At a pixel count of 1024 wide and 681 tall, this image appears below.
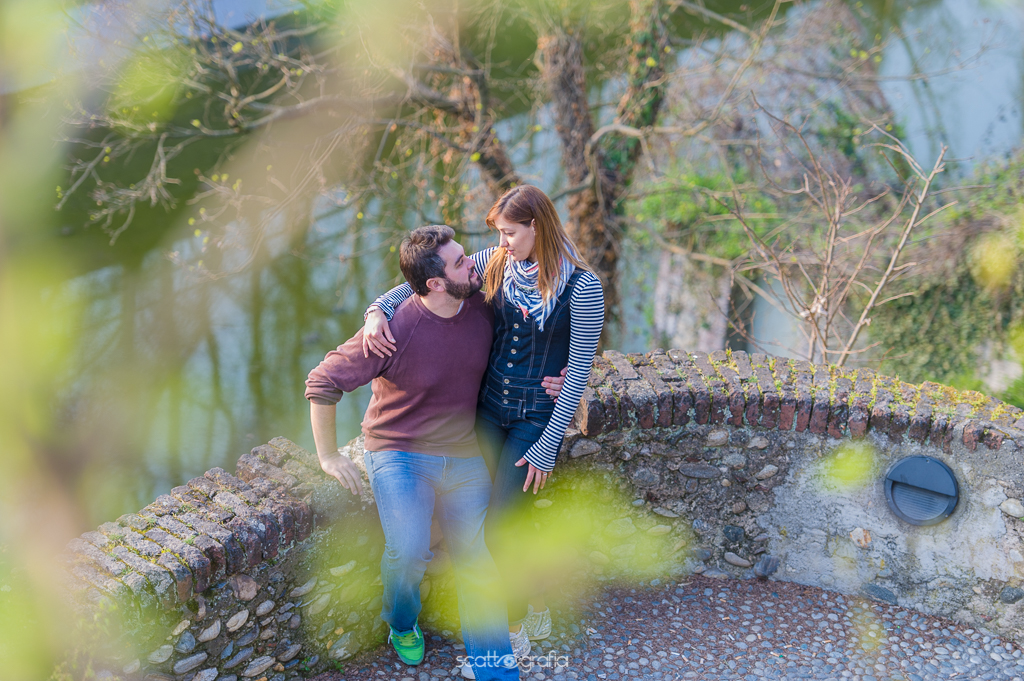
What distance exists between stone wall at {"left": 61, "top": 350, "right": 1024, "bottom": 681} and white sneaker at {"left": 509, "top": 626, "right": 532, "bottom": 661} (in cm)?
26

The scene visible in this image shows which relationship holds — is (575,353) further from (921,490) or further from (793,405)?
(921,490)

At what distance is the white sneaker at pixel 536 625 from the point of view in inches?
112

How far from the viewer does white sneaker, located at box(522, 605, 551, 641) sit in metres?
2.85

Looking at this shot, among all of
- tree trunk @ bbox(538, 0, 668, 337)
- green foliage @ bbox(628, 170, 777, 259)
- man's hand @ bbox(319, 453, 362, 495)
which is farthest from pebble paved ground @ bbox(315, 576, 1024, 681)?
green foliage @ bbox(628, 170, 777, 259)

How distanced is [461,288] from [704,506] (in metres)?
1.61

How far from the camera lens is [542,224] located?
238 centimetres

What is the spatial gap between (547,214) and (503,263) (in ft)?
0.88

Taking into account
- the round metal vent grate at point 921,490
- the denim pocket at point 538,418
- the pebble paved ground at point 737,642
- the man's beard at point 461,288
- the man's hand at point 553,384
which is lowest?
the pebble paved ground at point 737,642

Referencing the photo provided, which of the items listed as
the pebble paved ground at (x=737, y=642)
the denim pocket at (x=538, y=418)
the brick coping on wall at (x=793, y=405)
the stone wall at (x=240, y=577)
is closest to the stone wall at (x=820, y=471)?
the brick coping on wall at (x=793, y=405)

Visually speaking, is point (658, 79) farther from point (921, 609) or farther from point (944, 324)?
point (921, 609)

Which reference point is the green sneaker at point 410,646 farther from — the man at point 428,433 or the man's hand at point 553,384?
the man's hand at point 553,384

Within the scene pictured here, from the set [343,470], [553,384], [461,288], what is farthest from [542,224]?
[343,470]

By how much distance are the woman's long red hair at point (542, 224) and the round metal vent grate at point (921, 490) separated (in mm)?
1710

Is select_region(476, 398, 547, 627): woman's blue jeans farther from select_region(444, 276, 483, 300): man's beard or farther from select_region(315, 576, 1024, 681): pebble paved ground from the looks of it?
select_region(444, 276, 483, 300): man's beard
